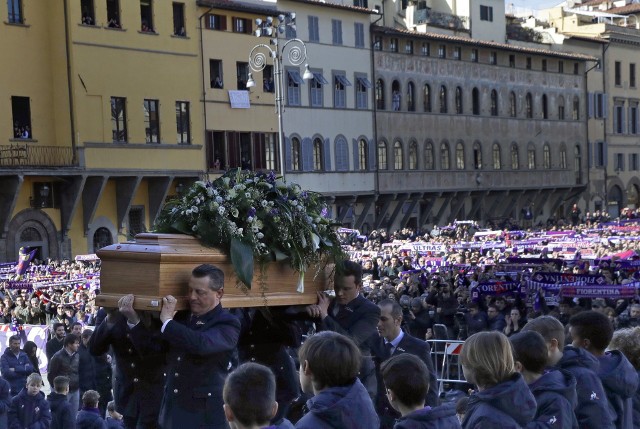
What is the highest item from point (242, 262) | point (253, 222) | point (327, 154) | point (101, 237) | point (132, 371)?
point (327, 154)

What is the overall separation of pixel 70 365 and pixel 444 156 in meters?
47.3

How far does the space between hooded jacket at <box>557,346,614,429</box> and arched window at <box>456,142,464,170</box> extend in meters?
55.1

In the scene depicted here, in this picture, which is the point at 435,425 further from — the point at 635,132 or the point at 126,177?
the point at 635,132

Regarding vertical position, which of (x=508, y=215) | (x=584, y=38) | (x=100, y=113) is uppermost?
(x=584, y=38)

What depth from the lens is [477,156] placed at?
6331cm

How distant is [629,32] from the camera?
76.6m

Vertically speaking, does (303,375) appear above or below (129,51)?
below

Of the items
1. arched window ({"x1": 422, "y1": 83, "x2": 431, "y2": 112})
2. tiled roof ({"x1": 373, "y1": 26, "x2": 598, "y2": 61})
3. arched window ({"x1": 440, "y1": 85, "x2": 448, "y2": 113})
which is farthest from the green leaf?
arched window ({"x1": 440, "y1": 85, "x2": 448, "y2": 113})

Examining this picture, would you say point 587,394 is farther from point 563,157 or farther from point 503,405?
point 563,157

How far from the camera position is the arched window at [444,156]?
198ft

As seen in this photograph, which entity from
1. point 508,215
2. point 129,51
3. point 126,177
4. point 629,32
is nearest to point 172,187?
point 126,177

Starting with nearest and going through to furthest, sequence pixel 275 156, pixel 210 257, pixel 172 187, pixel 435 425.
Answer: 1. pixel 435 425
2. pixel 210 257
3. pixel 172 187
4. pixel 275 156

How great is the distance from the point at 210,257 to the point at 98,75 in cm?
3433

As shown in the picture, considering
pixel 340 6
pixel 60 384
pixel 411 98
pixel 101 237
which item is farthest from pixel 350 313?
pixel 411 98
